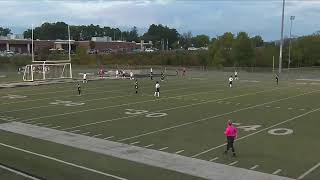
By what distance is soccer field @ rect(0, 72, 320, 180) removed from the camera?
1322 cm

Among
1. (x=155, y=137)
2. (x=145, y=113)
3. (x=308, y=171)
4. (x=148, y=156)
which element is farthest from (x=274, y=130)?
(x=145, y=113)

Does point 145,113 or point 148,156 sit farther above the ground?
point 145,113

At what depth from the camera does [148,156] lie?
14.8 m

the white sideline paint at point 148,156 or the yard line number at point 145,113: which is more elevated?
the yard line number at point 145,113

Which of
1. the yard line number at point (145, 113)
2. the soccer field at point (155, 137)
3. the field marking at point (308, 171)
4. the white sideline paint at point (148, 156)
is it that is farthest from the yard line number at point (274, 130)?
the white sideline paint at point (148, 156)

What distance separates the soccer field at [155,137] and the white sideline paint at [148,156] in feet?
0.09

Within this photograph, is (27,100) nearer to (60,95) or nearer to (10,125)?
(60,95)

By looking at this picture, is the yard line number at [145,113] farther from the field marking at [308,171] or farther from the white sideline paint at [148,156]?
the field marking at [308,171]

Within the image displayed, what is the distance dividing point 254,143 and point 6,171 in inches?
322

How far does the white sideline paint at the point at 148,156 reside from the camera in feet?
41.6

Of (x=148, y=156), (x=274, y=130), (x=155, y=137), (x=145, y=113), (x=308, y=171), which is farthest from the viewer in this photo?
(x=145, y=113)

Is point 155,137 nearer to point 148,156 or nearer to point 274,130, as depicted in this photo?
point 148,156

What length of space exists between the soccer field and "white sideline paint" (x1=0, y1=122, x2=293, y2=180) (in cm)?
3

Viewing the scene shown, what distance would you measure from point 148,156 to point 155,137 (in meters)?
3.07
